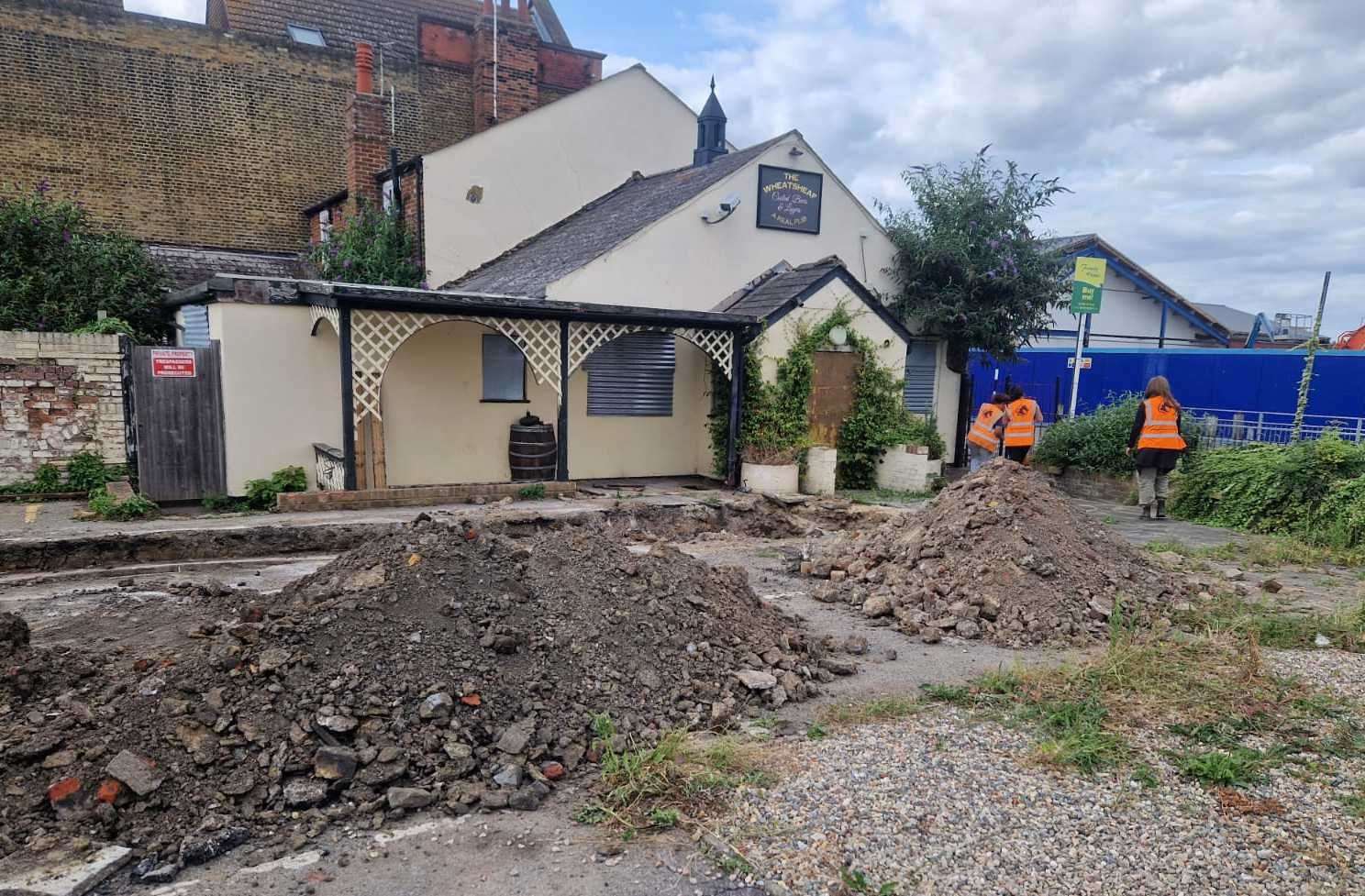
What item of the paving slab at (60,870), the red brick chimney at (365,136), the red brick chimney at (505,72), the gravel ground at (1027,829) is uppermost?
the red brick chimney at (505,72)

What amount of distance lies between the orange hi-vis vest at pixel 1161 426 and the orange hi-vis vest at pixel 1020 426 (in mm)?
1407

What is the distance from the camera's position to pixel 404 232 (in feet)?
49.1

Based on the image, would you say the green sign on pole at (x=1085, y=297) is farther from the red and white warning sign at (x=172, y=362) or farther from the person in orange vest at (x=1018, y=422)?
the red and white warning sign at (x=172, y=362)

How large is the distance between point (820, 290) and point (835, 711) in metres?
8.97

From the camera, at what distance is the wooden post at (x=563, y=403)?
36.3 ft

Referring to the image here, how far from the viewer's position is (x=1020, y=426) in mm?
11852

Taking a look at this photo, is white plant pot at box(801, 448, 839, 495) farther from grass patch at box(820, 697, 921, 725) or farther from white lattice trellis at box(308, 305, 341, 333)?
grass patch at box(820, 697, 921, 725)

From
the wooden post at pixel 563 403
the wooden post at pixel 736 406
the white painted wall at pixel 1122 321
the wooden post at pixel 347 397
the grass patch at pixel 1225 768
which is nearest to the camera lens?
the grass patch at pixel 1225 768

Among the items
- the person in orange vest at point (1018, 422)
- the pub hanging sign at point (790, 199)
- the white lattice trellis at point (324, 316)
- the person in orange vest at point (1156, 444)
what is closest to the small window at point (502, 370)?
the white lattice trellis at point (324, 316)

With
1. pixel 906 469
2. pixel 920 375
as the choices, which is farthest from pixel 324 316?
pixel 920 375

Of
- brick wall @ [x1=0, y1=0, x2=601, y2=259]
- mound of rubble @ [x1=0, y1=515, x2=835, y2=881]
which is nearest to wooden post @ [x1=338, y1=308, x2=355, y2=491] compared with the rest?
mound of rubble @ [x1=0, y1=515, x2=835, y2=881]

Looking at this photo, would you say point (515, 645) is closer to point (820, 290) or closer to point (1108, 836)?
point (1108, 836)

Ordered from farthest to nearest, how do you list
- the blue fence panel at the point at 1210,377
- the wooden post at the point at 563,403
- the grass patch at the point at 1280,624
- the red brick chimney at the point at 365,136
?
the blue fence panel at the point at 1210,377, the red brick chimney at the point at 365,136, the wooden post at the point at 563,403, the grass patch at the point at 1280,624

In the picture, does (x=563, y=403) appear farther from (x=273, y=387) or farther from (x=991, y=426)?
(x=991, y=426)
